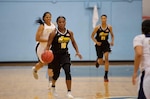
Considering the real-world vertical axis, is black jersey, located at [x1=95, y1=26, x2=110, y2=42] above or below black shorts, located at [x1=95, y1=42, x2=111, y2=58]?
above

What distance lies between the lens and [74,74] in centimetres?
1135

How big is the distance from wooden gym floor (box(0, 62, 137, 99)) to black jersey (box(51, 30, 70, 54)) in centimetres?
106

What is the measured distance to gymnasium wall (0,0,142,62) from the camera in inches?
557

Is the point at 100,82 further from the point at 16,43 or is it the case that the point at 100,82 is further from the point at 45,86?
the point at 16,43

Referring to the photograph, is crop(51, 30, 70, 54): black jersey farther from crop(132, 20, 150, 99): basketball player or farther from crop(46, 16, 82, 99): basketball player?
crop(132, 20, 150, 99): basketball player

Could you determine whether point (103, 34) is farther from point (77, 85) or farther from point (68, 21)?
point (68, 21)

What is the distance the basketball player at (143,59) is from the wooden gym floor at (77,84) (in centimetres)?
305

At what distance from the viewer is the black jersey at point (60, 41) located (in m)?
7.42

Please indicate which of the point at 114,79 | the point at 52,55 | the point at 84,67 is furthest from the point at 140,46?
the point at 84,67

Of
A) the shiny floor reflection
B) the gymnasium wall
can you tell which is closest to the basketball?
the shiny floor reflection

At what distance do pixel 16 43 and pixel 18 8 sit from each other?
1447 millimetres

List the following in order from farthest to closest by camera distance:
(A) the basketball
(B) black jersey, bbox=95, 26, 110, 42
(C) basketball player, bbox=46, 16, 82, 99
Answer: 1. (B) black jersey, bbox=95, 26, 110, 42
2. (C) basketball player, bbox=46, 16, 82, 99
3. (A) the basketball

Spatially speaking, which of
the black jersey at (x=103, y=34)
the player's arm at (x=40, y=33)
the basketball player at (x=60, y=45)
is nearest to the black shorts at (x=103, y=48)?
the black jersey at (x=103, y=34)

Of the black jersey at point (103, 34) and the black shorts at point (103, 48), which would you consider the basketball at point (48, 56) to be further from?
the black jersey at point (103, 34)
